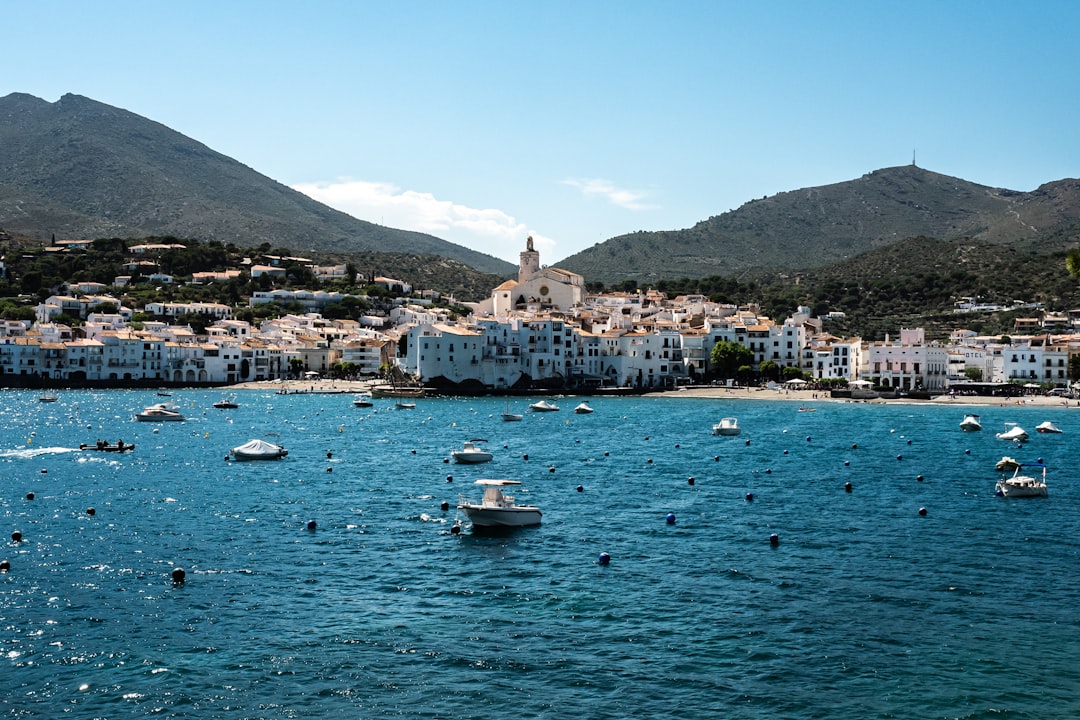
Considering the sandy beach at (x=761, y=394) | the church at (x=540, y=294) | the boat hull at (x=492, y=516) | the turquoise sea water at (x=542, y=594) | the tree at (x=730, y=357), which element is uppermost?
the church at (x=540, y=294)

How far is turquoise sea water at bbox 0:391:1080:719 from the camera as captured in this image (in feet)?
58.6

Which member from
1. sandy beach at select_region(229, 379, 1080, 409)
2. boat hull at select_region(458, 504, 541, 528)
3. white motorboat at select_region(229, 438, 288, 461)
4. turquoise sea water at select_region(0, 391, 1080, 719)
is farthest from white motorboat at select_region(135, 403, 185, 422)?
boat hull at select_region(458, 504, 541, 528)

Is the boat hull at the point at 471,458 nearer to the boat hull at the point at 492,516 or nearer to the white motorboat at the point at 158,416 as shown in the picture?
the boat hull at the point at 492,516

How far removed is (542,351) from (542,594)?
97146 mm

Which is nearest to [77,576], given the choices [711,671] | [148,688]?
[148,688]

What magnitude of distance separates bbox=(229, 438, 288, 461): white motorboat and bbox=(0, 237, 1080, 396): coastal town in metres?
62.2

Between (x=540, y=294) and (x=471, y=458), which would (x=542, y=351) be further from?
(x=471, y=458)

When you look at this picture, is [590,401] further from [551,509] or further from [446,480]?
[551,509]

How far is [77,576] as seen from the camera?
83.5ft

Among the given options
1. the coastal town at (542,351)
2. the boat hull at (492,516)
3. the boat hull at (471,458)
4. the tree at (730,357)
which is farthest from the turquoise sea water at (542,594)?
the tree at (730,357)

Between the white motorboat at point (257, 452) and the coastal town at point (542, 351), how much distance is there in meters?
62.2

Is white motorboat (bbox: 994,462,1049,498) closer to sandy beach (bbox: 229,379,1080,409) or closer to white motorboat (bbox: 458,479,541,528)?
white motorboat (bbox: 458,479,541,528)

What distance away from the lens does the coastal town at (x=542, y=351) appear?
111 m

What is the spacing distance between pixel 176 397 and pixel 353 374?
29508 mm
